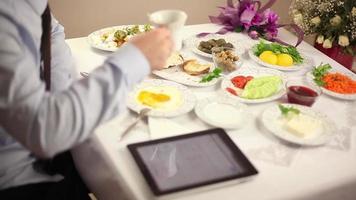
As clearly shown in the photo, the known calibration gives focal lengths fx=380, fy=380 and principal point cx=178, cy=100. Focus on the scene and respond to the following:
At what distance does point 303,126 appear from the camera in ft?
3.21

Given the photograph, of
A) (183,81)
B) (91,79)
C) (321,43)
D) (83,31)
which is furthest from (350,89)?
(83,31)

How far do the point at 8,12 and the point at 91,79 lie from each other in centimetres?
20

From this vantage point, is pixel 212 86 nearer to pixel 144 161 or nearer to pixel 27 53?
pixel 144 161

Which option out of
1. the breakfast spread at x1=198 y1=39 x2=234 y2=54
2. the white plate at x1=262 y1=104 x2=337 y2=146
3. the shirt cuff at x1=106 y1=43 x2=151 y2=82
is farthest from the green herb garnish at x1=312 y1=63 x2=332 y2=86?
the shirt cuff at x1=106 y1=43 x2=151 y2=82

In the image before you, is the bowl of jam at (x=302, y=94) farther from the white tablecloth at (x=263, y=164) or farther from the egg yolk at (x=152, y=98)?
the egg yolk at (x=152, y=98)

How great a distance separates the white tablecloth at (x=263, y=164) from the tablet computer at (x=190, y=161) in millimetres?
24

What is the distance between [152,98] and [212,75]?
248mm

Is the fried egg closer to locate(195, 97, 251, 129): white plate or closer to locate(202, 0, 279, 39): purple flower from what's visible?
locate(195, 97, 251, 129): white plate

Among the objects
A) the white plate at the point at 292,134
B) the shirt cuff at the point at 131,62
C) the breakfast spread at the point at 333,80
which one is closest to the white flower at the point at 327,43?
the breakfast spread at the point at 333,80

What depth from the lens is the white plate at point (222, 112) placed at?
39.3 inches

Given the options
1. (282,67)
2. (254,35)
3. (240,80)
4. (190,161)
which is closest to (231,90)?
(240,80)

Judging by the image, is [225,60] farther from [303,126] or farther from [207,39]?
[303,126]

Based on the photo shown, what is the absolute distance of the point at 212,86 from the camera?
3.96ft

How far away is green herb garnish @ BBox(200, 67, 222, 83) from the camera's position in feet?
3.95
